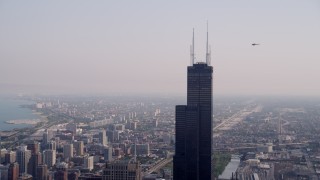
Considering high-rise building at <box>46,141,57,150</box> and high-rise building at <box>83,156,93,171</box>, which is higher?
high-rise building at <box>46,141,57,150</box>

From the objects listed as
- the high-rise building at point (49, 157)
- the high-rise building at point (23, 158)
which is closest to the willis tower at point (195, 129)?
the high-rise building at point (23, 158)

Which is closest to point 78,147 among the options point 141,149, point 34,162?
point 141,149

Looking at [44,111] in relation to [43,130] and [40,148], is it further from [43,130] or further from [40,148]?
[40,148]

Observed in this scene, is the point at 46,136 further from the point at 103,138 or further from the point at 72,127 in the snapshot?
the point at 72,127

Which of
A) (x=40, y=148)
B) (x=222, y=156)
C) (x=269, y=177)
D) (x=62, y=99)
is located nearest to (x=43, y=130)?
(x=40, y=148)

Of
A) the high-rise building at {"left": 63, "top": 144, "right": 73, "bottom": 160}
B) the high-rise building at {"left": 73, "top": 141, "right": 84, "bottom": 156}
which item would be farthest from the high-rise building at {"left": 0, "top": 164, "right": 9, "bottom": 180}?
the high-rise building at {"left": 73, "top": 141, "right": 84, "bottom": 156}

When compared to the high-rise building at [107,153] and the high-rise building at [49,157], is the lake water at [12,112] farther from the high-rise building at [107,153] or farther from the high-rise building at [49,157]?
the high-rise building at [107,153]

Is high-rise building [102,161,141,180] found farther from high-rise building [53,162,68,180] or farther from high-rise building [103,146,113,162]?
high-rise building [103,146,113,162]
